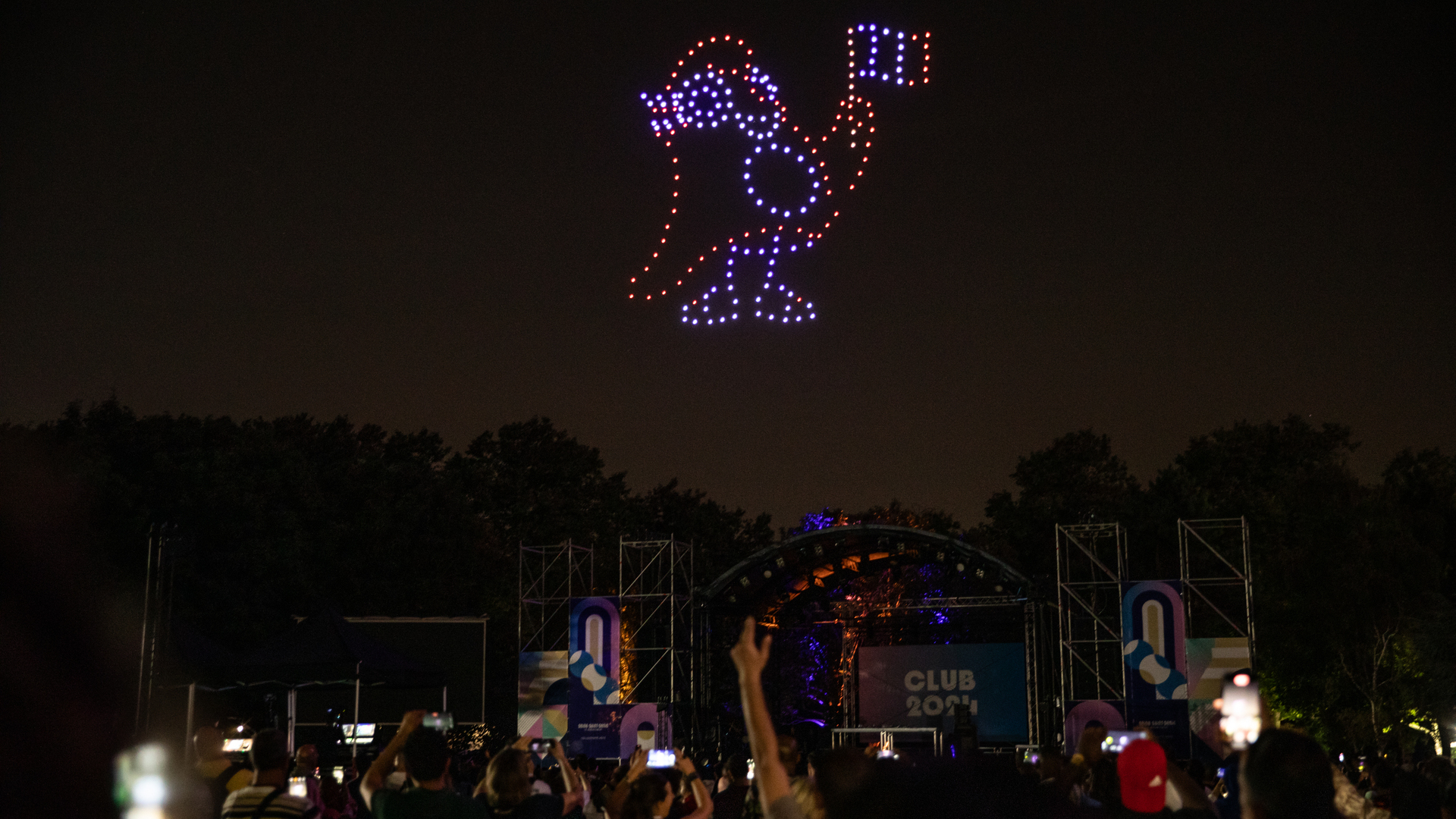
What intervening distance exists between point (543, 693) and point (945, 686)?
6990 millimetres

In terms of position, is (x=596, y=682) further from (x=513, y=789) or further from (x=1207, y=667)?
(x=513, y=789)

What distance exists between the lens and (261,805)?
5.23 metres

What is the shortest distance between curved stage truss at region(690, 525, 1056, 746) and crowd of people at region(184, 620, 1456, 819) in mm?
13428

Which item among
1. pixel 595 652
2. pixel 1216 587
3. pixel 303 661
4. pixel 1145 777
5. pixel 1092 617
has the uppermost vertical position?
pixel 1216 587

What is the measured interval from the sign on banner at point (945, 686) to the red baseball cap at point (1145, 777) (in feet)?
65.8

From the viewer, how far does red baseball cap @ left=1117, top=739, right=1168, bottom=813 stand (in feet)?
12.9

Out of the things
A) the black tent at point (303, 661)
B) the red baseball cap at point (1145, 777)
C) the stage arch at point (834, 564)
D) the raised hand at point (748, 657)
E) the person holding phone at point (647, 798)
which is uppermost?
the stage arch at point (834, 564)

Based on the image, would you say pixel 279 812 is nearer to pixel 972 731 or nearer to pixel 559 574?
pixel 972 731

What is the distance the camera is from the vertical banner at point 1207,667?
781 inches

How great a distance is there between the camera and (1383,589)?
93.7 ft

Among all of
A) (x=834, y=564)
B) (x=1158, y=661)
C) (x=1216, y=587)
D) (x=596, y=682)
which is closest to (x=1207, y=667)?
(x=1158, y=661)

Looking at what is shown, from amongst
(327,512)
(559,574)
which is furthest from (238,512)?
(559,574)

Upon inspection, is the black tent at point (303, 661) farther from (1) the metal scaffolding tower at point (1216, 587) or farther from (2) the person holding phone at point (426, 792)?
(1) the metal scaffolding tower at point (1216, 587)

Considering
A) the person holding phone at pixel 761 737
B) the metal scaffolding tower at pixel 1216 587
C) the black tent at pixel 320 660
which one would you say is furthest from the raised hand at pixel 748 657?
the metal scaffolding tower at pixel 1216 587
